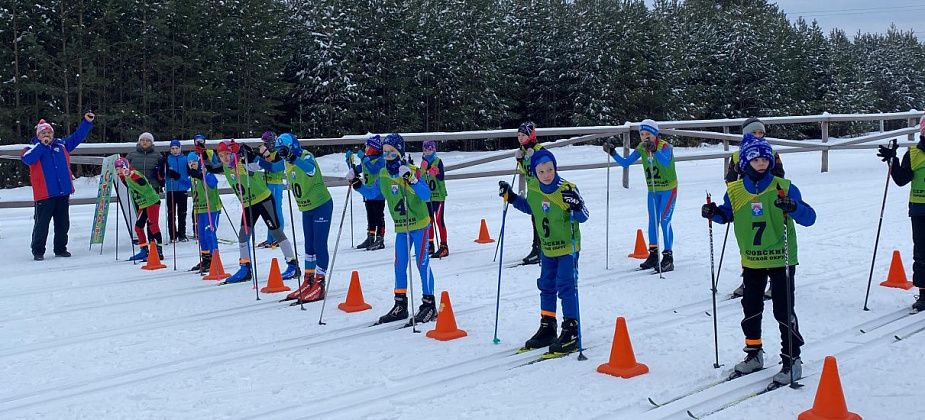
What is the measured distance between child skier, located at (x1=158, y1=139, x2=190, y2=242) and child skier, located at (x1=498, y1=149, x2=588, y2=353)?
7726 millimetres

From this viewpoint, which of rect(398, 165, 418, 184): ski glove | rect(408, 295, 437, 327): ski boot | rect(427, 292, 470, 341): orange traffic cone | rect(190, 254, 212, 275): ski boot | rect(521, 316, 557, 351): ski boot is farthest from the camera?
rect(190, 254, 212, 275): ski boot

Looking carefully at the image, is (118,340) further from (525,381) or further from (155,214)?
(155,214)

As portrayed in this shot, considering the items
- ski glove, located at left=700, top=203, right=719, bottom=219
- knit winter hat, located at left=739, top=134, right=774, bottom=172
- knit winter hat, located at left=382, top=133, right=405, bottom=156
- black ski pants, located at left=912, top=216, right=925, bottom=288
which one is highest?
knit winter hat, located at left=382, top=133, right=405, bottom=156

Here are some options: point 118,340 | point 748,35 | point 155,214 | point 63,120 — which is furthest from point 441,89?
point 118,340

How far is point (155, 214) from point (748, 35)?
44.1 metres

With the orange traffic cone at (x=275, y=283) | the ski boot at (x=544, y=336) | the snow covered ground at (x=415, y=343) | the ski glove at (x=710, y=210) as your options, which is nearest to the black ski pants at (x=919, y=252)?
the snow covered ground at (x=415, y=343)

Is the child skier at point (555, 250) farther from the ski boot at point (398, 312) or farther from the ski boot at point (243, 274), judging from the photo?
the ski boot at point (243, 274)

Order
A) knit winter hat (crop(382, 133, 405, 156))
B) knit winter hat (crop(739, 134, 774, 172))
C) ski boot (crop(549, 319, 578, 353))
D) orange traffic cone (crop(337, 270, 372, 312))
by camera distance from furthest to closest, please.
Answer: orange traffic cone (crop(337, 270, 372, 312)) < knit winter hat (crop(382, 133, 405, 156)) < ski boot (crop(549, 319, 578, 353)) < knit winter hat (crop(739, 134, 774, 172))

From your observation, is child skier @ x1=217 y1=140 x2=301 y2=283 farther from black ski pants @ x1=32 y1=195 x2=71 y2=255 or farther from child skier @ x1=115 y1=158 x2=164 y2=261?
black ski pants @ x1=32 y1=195 x2=71 y2=255

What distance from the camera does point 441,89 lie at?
39906 mm

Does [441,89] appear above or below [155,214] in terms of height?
above

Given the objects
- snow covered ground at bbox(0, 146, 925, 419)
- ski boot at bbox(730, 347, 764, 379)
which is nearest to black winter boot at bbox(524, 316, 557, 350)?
snow covered ground at bbox(0, 146, 925, 419)

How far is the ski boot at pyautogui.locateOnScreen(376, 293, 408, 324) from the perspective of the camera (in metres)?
7.96

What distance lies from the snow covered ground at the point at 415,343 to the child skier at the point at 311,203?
40 cm
